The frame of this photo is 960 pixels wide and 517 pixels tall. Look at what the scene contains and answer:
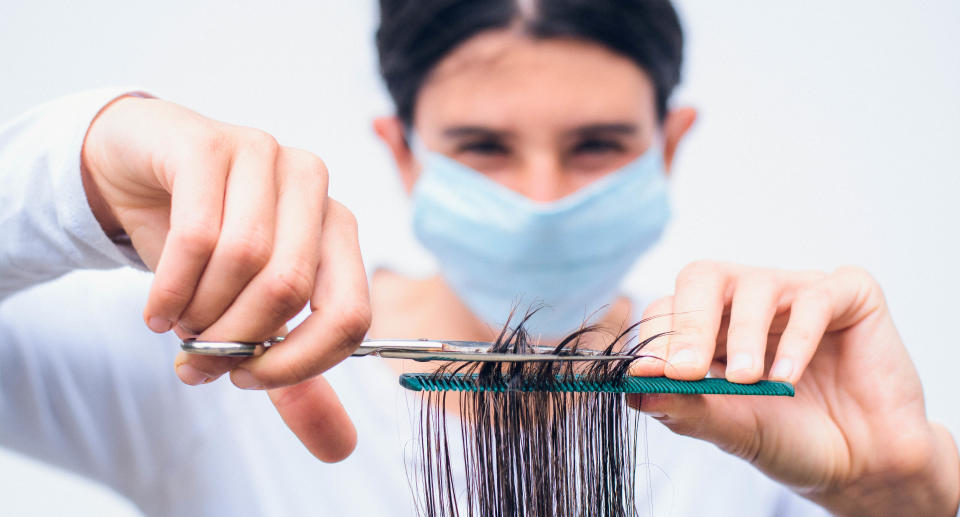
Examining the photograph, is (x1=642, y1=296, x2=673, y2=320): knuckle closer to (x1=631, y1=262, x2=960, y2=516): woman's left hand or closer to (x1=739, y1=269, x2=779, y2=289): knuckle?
(x1=631, y1=262, x2=960, y2=516): woman's left hand

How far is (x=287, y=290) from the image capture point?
0.63 metres

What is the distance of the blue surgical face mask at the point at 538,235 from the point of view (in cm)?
140

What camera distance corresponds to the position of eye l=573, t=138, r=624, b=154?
1.51 m

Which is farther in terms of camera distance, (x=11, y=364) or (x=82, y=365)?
(x=82, y=365)

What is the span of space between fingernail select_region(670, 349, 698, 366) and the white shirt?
0.69 metres

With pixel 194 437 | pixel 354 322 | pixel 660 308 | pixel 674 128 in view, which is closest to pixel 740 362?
pixel 660 308

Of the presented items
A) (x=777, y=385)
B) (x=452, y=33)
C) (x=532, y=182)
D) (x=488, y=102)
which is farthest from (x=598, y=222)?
(x=777, y=385)

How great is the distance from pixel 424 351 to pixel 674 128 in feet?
4.36

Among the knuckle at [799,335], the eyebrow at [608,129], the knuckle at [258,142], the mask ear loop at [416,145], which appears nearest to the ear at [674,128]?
the eyebrow at [608,129]

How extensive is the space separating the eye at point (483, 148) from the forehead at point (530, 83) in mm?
66

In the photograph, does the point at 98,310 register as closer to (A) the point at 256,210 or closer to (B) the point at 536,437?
(A) the point at 256,210

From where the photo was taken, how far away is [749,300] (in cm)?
90

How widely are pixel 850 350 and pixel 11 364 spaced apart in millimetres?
1564

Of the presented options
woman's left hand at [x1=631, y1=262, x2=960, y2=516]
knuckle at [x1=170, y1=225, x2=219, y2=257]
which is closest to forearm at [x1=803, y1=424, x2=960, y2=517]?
woman's left hand at [x1=631, y1=262, x2=960, y2=516]
